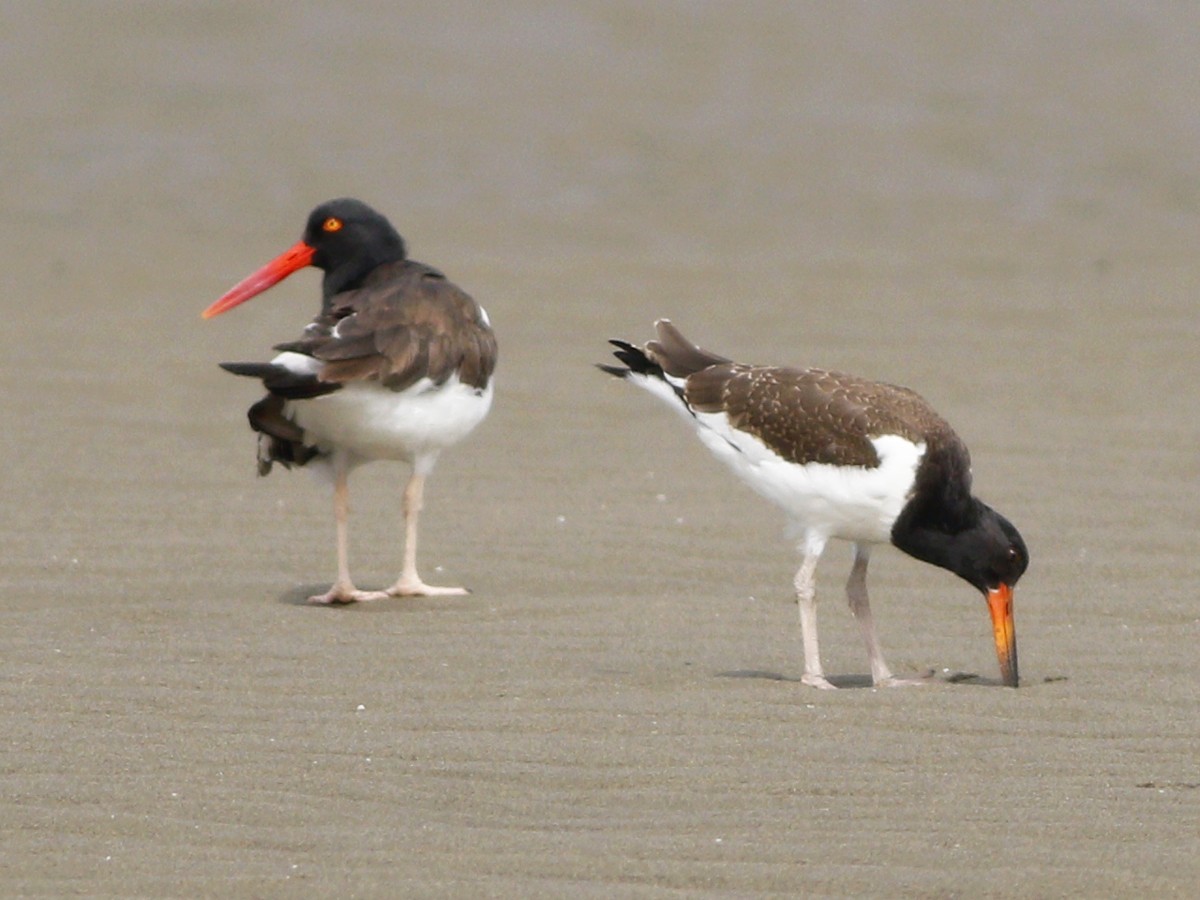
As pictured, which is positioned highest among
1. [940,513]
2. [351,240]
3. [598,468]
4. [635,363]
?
[351,240]

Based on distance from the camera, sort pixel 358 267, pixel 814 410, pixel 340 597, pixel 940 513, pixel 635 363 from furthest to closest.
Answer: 1. pixel 358 267
2. pixel 340 597
3. pixel 635 363
4. pixel 814 410
5. pixel 940 513

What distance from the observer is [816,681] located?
750 cm

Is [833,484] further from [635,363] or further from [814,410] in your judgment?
[635,363]

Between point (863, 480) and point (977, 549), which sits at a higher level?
point (863, 480)

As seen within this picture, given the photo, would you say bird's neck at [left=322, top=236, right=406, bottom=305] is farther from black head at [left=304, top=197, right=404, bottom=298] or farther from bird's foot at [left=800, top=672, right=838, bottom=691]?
bird's foot at [left=800, top=672, right=838, bottom=691]

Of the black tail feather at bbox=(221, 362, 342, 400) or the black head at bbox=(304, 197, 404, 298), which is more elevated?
the black head at bbox=(304, 197, 404, 298)

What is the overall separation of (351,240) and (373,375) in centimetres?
123

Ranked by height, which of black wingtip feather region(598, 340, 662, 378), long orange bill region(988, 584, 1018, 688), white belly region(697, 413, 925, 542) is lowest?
long orange bill region(988, 584, 1018, 688)

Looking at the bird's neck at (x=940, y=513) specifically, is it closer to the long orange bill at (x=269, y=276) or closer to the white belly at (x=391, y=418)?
the white belly at (x=391, y=418)

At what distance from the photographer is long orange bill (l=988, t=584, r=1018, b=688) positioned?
7465 mm

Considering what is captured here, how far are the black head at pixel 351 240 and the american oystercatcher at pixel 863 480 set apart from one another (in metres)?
2.32

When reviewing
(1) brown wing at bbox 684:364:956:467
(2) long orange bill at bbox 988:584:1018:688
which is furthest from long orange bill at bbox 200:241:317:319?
(2) long orange bill at bbox 988:584:1018:688

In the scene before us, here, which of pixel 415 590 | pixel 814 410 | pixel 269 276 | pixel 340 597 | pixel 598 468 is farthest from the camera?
pixel 598 468

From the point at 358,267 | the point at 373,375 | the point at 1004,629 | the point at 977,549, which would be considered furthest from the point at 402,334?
the point at 1004,629
